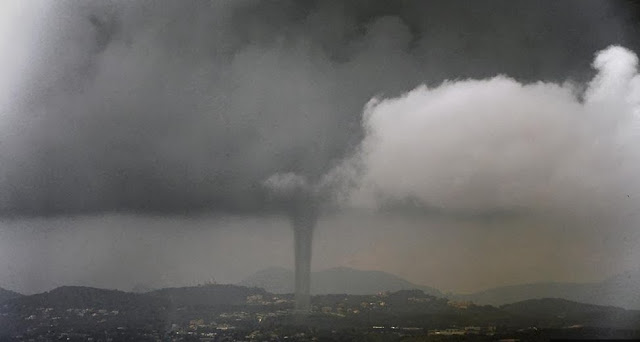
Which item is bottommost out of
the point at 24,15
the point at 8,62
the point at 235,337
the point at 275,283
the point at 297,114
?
the point at 235,337

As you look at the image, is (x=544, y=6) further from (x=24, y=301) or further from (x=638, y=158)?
(x=24, y=301)

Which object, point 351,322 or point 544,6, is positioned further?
point 544,6

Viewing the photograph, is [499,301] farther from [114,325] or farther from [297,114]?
[114,325]

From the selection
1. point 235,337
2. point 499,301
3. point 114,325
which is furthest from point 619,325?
point 114,325

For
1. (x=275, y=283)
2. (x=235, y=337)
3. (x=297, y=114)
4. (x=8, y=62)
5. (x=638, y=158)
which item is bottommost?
(x=235, y=337)

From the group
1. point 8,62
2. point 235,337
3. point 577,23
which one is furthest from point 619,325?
point 8,62

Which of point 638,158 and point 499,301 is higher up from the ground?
point 638,158

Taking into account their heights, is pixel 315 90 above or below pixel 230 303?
above

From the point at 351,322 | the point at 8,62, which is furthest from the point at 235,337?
the point at 8,62

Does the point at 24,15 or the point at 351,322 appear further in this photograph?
the point at 24,15
